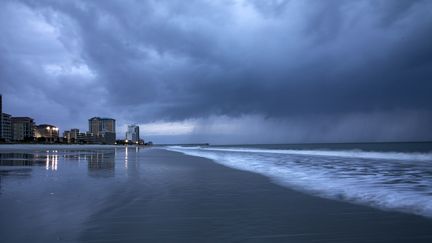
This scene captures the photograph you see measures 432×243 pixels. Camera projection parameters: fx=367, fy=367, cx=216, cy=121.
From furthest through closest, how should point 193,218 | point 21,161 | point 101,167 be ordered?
1. point 21,161
2. point 101,167
3. point 193,218

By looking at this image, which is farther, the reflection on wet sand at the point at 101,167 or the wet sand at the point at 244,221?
the reflection on wet sand at the point at 101,167

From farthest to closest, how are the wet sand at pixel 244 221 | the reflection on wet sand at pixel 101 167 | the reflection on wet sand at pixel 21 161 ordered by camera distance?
the reflection on wet sand at pixel 21 161
the reflection on wet sand at pixel 101 167
the wet sand at pixel 244 221

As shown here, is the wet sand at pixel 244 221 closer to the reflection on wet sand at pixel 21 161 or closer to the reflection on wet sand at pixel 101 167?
the reflection on wet sand at pixel 101 167

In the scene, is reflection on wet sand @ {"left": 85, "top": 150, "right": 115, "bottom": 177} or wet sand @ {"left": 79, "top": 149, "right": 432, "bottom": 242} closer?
wet sand @ {"left": 79, "top": 149, "right": 432, "bottom": 242}

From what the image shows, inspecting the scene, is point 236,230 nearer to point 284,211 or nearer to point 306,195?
point 284,211

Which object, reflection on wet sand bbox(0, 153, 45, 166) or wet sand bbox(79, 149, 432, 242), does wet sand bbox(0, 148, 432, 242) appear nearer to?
wet sand bbox(79, 149, 432, 242)

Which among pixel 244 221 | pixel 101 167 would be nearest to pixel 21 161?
pixel 101 167

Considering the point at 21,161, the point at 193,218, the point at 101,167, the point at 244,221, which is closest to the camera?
the point at 244,221

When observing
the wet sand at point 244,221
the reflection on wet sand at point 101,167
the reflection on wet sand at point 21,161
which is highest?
the reflection on wet sand at point 21,161

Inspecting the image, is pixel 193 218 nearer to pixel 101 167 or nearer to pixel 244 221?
pixel 244 221

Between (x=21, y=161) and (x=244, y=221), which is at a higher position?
(x=21, y=161)

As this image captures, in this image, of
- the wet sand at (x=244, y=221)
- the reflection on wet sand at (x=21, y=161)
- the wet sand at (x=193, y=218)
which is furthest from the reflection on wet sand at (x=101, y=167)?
the wet sand at (x=244, y=221)

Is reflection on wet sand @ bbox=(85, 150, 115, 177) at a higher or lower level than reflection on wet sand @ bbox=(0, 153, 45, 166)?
lower

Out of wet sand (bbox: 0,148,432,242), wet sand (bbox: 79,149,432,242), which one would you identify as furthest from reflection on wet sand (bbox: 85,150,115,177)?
wet sand (bbox: 79,149,432,242)
